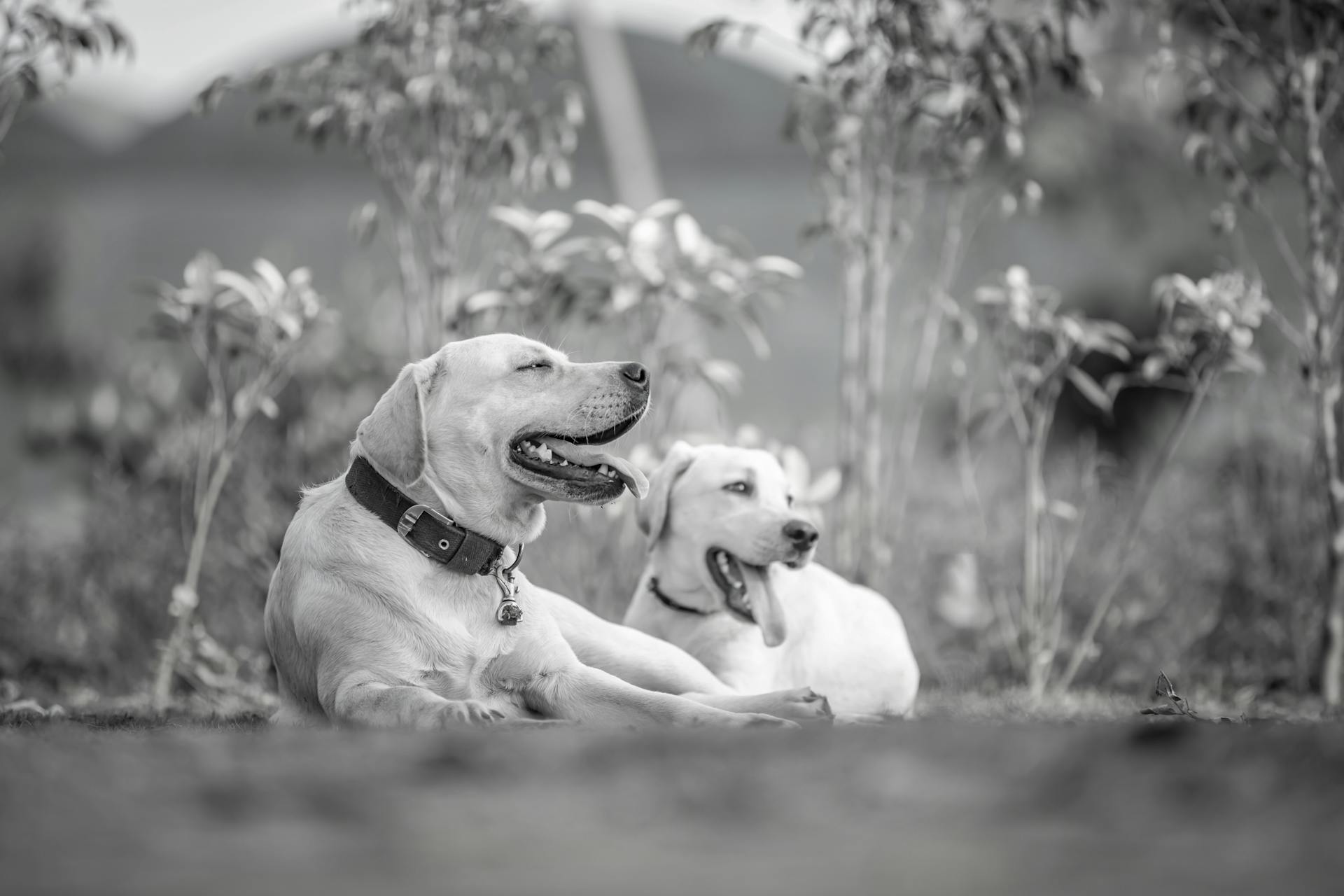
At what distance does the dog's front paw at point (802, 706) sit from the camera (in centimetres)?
279

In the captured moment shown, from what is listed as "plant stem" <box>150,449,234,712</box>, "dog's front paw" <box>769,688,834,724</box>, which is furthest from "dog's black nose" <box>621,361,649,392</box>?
"plant stem" <box>150,449,234,712</box>

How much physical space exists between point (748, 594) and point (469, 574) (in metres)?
1.22

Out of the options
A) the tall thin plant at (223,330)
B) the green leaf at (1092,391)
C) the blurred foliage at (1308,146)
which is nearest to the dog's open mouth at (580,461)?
the tall thin plant at (223,330)

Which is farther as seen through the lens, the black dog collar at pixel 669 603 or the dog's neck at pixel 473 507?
the black dog collar at pixel 669 603

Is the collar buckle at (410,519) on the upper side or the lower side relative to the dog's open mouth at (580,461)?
lower

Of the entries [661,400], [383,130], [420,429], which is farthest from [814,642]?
[383,130]

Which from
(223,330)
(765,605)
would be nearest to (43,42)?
(223,330)

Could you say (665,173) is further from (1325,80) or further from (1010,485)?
(1325,80)

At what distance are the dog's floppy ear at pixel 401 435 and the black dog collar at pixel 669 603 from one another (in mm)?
1308

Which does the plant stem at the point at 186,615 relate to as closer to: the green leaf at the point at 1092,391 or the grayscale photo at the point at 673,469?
the grayscale photo at the point at 673,469

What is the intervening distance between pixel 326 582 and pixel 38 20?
9.97 ft

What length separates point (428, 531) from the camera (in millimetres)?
2961

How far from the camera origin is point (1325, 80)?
529 centimetres

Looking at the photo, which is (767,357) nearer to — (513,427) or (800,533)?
(800,533)
